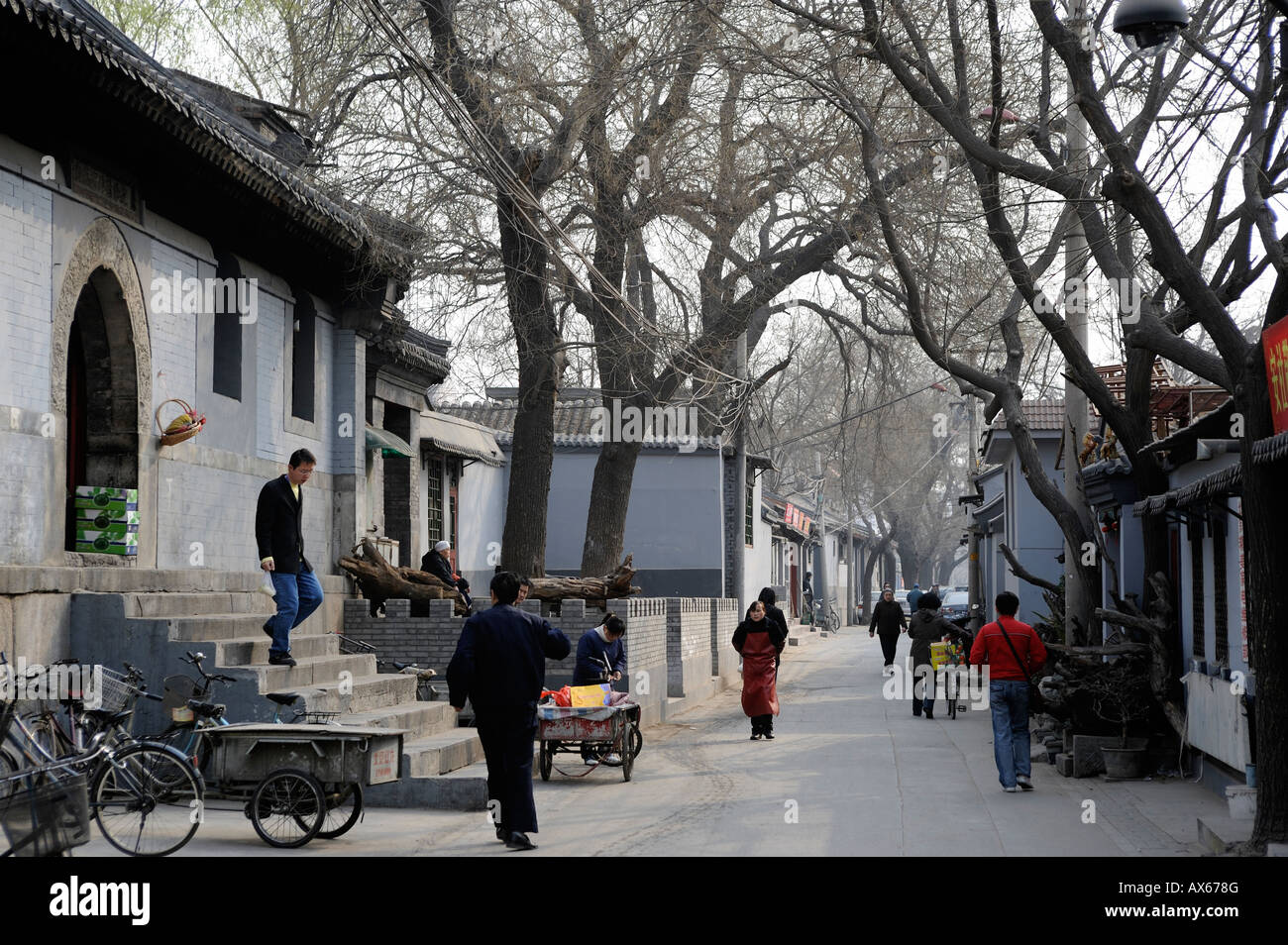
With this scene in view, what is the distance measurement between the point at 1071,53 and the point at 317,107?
410 inches

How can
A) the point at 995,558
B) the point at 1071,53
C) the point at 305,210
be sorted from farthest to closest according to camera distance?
the point at 995,558 → the point at 305,210 → the point at 1071,53

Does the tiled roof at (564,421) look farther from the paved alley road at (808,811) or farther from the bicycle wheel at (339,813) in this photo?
the bicycle wheel at (339,813)

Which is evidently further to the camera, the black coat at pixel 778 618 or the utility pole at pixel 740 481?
the utility pole at pixel 740 481

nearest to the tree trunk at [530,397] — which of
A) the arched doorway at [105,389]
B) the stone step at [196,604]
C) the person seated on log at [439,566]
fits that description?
the person seated on log at [439,566]

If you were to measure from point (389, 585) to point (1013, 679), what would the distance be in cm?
792

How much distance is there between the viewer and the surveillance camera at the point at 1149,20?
894cm

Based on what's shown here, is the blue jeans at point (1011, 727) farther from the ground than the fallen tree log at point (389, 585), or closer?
closer

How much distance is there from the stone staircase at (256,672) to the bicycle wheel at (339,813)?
1634mm

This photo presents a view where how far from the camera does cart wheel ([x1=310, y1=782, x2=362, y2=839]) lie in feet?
31.2

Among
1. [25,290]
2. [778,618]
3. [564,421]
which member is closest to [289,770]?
[25,290]

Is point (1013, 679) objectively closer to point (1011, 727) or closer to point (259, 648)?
point (1011, 727)
